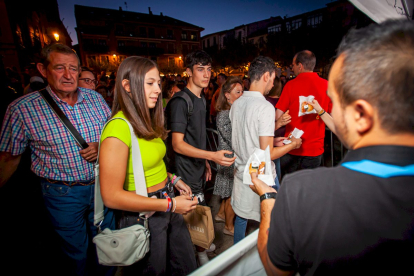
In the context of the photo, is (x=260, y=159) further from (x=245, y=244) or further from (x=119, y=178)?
(x=119, y=178)

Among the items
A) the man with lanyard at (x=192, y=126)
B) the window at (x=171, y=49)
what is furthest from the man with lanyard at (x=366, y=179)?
the window at (x=171, y=49)

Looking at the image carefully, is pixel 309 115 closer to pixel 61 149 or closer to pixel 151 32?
pixel 61 149

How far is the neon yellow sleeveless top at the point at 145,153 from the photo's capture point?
1.33m

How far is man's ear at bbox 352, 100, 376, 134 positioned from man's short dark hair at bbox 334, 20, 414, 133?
2 cm

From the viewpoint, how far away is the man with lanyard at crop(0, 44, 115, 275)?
1699mm

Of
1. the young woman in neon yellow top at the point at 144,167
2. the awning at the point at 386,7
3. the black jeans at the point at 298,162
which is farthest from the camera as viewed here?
the black jeans at the point at 298,162

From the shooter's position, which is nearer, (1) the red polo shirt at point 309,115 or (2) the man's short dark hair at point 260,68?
(2) the man's short dark hair at point 260,68

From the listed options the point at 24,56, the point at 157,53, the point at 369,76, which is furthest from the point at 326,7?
the point at 369,76

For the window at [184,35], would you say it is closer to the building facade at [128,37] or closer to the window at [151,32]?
the building facade at [128,37]

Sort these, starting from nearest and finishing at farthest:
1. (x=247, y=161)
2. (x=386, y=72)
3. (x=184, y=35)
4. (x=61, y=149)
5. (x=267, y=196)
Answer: (x=386, y=72) < (x=267, y=196) < (x=61, y=149) < (x=247, y=161) < (x=184, y=35)

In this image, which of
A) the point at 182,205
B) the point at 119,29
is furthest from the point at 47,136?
the point at 119,29

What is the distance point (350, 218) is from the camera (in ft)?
1.94

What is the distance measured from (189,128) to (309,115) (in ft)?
6.39

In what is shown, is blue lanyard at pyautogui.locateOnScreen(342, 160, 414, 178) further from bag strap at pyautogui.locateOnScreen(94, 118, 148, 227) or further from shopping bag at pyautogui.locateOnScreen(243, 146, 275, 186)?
bag strap at pyautogui.locateOnScreen(94, 118, 148, 227)
